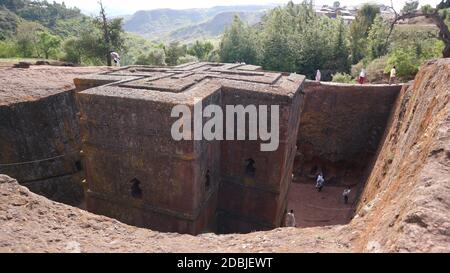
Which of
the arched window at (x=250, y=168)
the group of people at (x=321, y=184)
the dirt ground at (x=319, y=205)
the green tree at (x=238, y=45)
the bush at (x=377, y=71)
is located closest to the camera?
the arched window at (x=250, y=168)

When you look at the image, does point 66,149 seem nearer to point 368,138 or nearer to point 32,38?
point 368,138

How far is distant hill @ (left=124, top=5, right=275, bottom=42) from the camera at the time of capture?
393 ft

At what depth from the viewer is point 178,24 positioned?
163m

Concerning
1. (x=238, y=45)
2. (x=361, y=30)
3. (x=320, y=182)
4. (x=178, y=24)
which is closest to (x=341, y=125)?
(x=320, y=182)

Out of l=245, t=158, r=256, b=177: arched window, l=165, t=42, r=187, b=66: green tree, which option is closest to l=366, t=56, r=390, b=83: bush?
l=245, t=158, r=256, b=177: arched window

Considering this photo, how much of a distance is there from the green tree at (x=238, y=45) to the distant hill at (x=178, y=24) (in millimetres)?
87419

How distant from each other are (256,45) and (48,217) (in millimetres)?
21365

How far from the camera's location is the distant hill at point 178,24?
120 m

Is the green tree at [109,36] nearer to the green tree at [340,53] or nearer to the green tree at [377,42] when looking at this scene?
the green tree at [340,53]

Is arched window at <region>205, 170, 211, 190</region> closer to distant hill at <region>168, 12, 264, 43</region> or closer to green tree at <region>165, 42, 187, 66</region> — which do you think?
green tree at <region>165, 42, 187, 66</region>

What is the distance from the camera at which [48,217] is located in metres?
3.78

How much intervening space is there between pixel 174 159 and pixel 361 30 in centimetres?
2480

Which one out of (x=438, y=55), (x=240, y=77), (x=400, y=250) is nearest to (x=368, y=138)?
(x=438, y=55)

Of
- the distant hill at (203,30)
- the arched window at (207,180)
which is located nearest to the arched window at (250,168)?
the arched window at (207,180)
